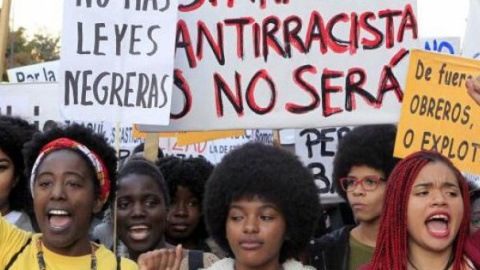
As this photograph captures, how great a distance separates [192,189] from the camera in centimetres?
566

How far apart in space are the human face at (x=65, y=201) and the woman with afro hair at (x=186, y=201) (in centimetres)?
144

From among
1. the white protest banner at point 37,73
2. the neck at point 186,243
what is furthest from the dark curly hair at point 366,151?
the white protest banner at point 37,73

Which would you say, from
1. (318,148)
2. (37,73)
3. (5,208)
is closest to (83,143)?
(5,208)

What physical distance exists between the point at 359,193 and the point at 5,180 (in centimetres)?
174

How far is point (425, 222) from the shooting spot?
367cm

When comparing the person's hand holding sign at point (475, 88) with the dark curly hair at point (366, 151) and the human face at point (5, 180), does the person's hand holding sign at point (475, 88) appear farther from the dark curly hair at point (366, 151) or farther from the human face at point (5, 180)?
the human face at point (5, 180)

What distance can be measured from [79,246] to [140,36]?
4.68ft

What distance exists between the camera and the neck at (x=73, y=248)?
154 inches

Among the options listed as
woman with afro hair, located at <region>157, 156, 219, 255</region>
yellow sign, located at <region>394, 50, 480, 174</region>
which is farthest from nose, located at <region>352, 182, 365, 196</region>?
woman with afro hair, located at <region>157, 156, 219, 255</region>

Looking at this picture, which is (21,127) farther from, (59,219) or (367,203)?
(367,203)

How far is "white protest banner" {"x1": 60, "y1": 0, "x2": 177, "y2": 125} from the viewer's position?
4902 mm

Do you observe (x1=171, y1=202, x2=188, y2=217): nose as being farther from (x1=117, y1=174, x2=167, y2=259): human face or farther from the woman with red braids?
the woman with red braids

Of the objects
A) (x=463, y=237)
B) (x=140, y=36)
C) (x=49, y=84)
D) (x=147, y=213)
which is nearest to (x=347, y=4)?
(x=140, y=36)

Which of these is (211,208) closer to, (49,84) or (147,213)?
(147,213)
